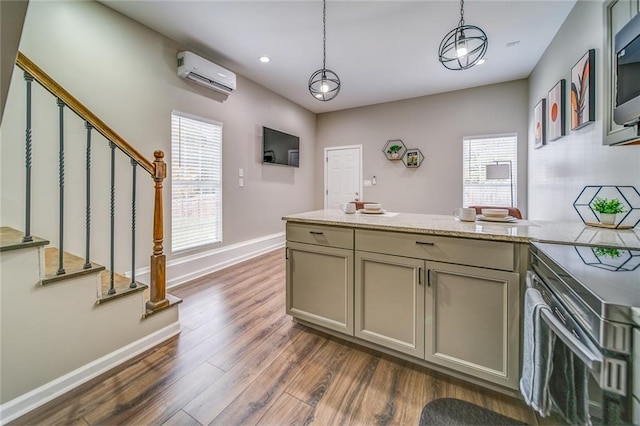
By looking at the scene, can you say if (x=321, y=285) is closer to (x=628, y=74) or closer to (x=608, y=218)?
(x=608, y=218)

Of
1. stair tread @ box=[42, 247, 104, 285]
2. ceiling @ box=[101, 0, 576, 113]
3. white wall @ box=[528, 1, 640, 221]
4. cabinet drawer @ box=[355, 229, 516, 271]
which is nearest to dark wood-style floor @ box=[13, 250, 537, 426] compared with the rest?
stair tread @ box=[42, 247, 104, 285]

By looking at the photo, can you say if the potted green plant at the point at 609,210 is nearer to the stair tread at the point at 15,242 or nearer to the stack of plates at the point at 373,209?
the stack of plates at the point at 373,209

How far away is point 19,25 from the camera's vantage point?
1.01 meters

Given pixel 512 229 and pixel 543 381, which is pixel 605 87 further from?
pixel 543 381

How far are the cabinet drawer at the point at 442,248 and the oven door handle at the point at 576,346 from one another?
1.61 feet

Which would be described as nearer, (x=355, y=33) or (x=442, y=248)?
(x=442, y=248)

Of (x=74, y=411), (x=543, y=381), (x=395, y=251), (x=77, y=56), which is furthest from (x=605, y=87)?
(x=77, y=56)

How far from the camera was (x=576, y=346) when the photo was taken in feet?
2.45

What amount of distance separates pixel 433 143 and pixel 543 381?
4529 millimetres

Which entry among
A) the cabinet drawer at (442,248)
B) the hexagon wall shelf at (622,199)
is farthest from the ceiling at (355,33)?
the cabinet drawer at (442,248)

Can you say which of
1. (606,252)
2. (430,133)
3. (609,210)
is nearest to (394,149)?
(430,133)

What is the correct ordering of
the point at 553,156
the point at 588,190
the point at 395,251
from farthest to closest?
1. the point at 553,156
2. the point at 588,190
3. the point at 395,251

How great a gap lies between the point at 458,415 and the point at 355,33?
347cm

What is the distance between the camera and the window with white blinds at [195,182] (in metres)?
3.21
